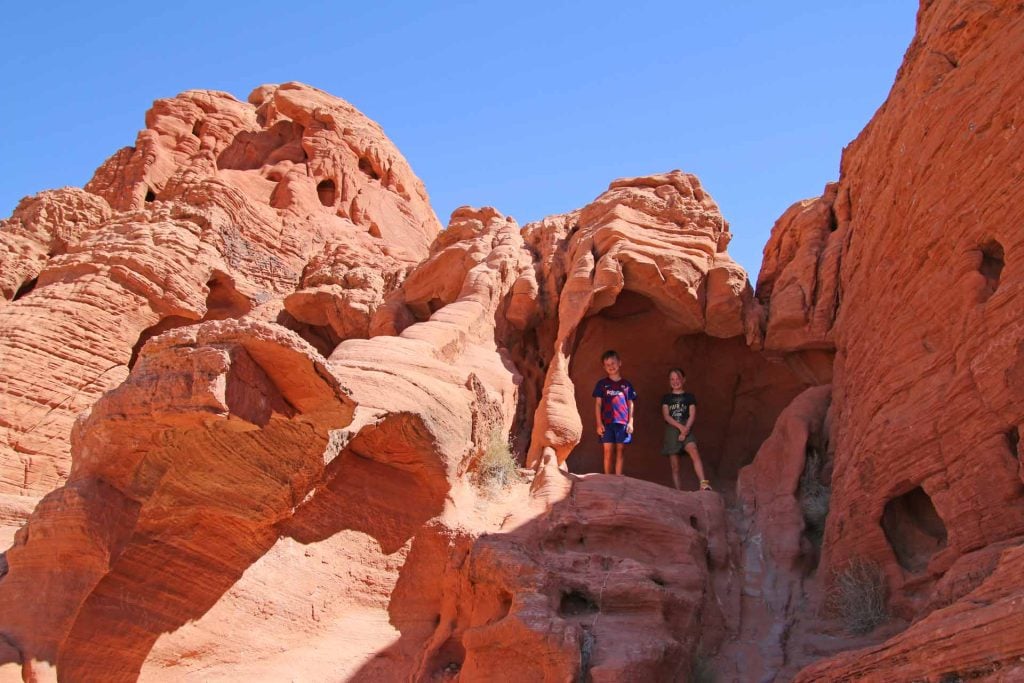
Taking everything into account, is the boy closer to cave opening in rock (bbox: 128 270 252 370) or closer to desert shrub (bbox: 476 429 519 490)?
desert shrub (bbox: 476 429 519 490)

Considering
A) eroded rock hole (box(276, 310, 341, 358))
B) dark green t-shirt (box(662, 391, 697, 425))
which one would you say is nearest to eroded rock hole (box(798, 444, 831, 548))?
dark green t-shirt (box(662, 391, 697, 425))

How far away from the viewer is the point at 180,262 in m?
13.7

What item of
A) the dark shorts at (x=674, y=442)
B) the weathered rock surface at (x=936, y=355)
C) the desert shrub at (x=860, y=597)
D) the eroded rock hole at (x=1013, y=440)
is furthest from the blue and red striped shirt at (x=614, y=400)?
the eroded rock hole at (x=1013, y=440)

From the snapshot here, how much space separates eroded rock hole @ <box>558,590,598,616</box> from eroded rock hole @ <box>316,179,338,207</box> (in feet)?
48.3

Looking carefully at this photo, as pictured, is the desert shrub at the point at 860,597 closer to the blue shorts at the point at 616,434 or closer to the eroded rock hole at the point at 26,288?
the blue shorts at the point at 616,434

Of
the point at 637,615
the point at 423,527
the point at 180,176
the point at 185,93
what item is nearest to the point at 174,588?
the point at 423,527

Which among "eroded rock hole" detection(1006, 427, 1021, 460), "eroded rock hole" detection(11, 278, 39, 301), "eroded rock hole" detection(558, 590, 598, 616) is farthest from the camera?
"eroded rock hole" detection(11, 278, 39, 301)

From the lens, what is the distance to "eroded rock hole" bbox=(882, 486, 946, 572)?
7715 millimetres

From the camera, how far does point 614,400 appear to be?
10672mm

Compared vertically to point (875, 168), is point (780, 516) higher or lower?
lower

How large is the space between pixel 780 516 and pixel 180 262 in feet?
29.7

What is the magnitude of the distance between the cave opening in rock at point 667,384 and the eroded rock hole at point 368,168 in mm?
11439

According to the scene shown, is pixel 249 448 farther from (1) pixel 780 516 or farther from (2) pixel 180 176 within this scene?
(2) pixel 180 176

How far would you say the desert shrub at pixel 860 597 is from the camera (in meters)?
7.42
